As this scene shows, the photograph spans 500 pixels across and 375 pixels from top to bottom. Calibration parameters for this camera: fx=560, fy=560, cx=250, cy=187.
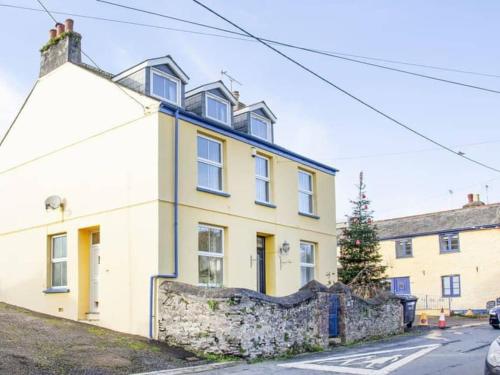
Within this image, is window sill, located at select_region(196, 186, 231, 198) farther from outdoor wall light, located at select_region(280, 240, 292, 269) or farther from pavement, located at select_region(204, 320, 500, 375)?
pavement, located at select_region(204, 320, 500, 375)

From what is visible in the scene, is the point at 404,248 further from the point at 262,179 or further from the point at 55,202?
the point at 55,202

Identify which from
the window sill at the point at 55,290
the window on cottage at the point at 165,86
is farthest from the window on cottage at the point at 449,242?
the window sill at the point at 55,290

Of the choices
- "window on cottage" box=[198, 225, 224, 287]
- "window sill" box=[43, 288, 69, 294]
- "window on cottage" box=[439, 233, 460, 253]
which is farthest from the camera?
"window on cottage" box=[439, 233, 460, 253]

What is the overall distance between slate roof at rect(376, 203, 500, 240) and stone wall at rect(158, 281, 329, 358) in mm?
24571

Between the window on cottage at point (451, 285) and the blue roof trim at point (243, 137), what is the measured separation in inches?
707

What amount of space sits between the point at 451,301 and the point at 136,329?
27425mm

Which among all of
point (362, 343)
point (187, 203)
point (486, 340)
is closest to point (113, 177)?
point (187, 203)

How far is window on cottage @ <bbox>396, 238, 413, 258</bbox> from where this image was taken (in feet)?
129

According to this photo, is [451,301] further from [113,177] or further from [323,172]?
[113,177]

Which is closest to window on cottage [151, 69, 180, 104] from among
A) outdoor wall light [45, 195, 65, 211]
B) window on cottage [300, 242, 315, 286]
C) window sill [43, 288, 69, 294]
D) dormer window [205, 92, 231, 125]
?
dormer window [205, 92, 231, 125]

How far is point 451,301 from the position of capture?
36500 millimetres

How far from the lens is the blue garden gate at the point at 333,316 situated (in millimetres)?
17047

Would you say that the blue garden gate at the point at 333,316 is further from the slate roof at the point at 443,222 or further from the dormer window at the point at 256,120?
the slate roof at the point at 443,222

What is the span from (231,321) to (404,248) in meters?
29.1
